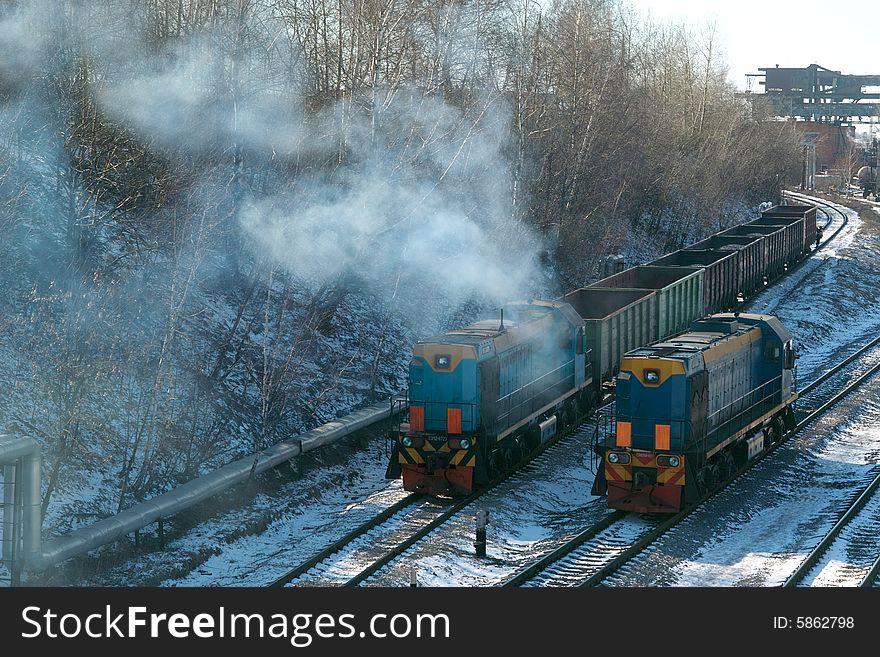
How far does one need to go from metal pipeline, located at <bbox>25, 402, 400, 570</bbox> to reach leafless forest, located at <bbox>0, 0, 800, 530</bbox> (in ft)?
2.92

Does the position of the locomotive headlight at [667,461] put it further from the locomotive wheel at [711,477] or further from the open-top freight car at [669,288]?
the open-top freight car at [669,288]

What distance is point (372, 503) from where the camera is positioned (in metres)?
20.6

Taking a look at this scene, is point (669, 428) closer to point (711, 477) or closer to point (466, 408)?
point (711, 477)

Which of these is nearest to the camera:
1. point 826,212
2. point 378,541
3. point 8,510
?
point 8,510

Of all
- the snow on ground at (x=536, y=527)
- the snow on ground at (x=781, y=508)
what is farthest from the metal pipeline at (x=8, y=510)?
the snow on ground at (x=781, y=508)

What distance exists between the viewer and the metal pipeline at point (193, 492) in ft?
54.2

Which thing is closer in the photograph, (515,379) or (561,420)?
(515,379)

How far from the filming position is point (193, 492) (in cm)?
1936

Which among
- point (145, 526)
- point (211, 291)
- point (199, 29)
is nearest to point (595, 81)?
point (199, 29)

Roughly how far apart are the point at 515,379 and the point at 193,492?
6.60m

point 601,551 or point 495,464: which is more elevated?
point 495,464

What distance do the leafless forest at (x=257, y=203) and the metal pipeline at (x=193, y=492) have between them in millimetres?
890

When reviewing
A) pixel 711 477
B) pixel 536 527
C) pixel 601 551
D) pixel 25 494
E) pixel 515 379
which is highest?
pixel 515 379

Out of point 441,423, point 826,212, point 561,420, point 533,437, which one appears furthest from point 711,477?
point 826,212
